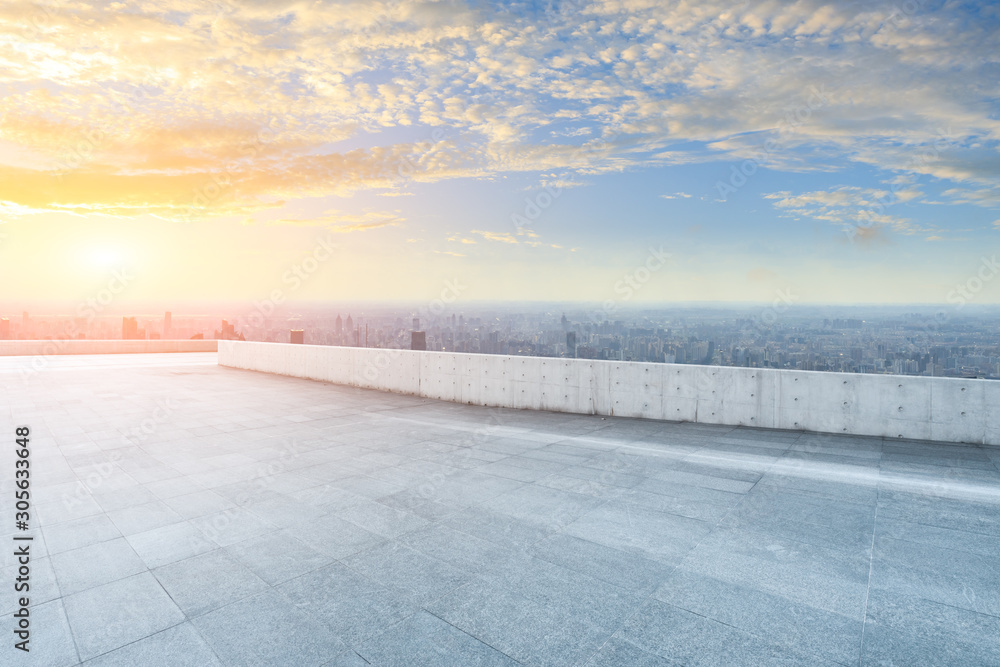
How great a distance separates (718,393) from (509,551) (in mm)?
7768

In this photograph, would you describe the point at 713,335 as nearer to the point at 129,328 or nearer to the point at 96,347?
the point at 96,347

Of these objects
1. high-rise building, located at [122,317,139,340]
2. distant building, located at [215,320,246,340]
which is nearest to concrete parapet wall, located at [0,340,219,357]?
distant building, located at [215,320,246,340]

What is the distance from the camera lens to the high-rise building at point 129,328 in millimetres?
35531

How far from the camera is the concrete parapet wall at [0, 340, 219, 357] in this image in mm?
30141

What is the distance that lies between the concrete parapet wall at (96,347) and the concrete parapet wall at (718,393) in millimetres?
25588

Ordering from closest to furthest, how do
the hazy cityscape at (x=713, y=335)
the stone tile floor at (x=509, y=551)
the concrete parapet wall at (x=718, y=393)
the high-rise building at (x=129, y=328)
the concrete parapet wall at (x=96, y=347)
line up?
the stone tile floor at (x=509, y=551) < the concrete parapet wall at (x=718, y=393) < the hazy cityscape at (x=713, y=335) < the concrete parapet wall at (x=96, y=347) < the high-rise building at (x=129, y=328)

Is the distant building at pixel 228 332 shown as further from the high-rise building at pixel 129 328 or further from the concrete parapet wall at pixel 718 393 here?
the concrete parapet wall at pixel 718 393

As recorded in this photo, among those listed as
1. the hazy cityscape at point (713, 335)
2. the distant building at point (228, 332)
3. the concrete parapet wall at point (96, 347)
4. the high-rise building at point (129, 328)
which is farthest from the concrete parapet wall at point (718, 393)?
the high-rise building at point (129, 328)

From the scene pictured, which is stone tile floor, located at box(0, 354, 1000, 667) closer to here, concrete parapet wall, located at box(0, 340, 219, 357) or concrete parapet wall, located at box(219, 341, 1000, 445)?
concrete parapet wall, located at box(219, 341, 1000, 445)

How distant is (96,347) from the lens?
32688 mm

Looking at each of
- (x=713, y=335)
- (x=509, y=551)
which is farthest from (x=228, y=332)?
(x=509, y=551)

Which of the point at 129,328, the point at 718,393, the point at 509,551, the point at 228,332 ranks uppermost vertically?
the point at 129,328

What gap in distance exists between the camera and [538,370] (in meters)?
13.2

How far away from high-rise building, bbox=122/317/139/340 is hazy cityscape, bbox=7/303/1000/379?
10.3 m
